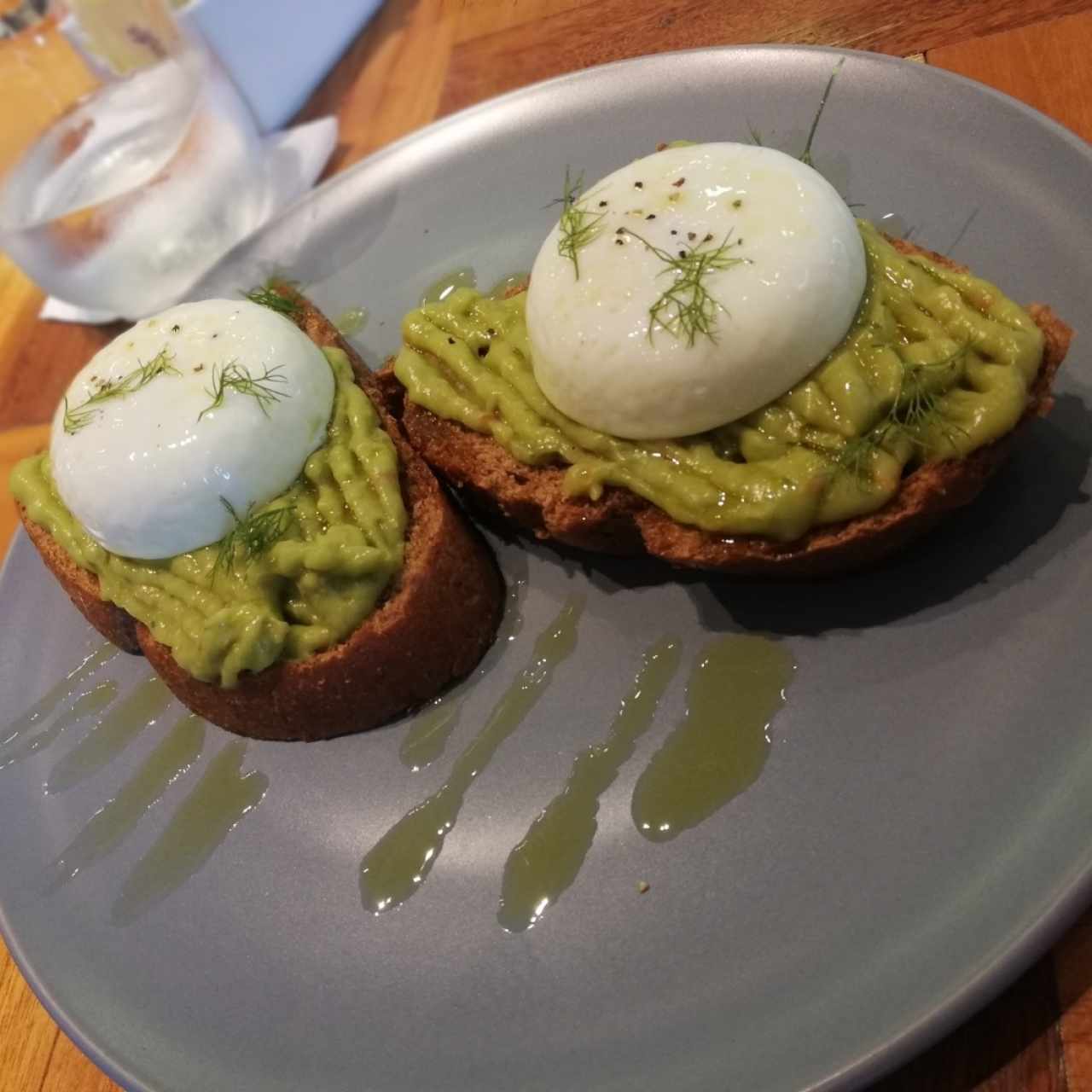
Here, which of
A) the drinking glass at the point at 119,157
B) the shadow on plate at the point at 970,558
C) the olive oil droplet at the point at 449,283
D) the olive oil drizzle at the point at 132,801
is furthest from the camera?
the drinking glass at the point at 119,157

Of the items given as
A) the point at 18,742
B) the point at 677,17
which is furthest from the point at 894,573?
the point at 18,742

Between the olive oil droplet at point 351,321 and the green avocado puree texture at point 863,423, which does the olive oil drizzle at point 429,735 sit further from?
the olive oil droplet at point 351,321

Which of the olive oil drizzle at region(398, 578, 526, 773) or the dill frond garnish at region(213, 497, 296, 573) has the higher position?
the dill frond garnish at region(213, 497, 296, 573)

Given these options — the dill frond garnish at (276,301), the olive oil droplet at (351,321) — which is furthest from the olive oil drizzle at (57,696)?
the olive oil droplet at (351,321)

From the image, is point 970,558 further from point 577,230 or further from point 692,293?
point 577,230

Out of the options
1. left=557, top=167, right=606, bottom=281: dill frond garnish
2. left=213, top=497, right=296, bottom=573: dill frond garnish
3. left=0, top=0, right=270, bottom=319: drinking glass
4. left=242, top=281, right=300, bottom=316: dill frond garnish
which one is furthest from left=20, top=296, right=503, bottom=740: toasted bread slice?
left=0, top=0, right=270, bottom=319: drinking glass

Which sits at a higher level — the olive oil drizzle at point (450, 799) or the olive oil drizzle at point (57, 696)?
the olive oil drizzle at point (57, 696)

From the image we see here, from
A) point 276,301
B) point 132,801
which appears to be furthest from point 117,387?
point 132,801

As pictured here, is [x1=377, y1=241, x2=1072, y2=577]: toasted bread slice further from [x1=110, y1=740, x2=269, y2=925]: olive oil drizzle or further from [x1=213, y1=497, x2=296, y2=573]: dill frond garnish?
[x1=110, y1=740, x2=269, y2=925]: olive oil drizzle
